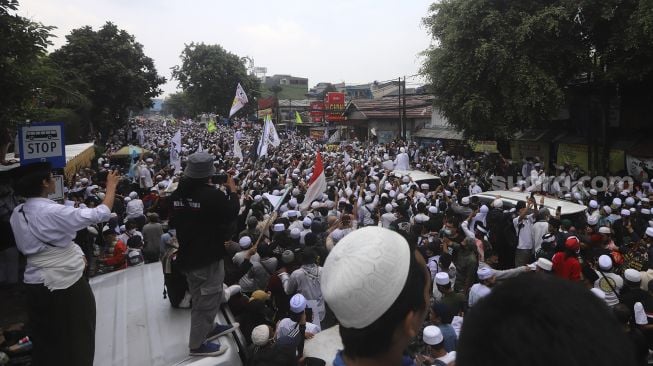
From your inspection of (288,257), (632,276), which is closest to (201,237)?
(288,257)

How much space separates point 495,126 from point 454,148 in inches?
349

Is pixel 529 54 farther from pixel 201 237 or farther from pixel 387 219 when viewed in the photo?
pixel 201 237

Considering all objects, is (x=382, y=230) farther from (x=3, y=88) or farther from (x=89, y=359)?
(x=3, y=88)

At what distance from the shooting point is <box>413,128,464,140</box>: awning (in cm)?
2389

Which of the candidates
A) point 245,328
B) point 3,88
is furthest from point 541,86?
point 3,88

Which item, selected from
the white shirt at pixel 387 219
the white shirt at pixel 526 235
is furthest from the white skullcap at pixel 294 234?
the white shirt at pixel 526 235

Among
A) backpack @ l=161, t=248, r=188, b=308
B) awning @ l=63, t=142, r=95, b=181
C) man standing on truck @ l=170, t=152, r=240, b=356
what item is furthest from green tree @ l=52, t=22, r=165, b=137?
man standing on truck @ l=170, t=152, r=240, b=356

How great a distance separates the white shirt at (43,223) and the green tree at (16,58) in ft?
12.6

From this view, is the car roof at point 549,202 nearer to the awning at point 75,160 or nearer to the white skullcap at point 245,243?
the white skullcap at point 245,243

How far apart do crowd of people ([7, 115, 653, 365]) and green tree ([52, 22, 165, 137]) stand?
14645 mm

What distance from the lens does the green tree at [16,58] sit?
5.50 metres

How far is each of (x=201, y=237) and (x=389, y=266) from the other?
2269 mm

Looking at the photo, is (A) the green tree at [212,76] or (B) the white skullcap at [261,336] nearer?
(B) the white skullcap at [261,336]

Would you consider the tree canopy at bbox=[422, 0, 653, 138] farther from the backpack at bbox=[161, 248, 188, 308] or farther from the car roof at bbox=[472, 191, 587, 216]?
the backpack at bbox=[161, 248, 188, 308]
